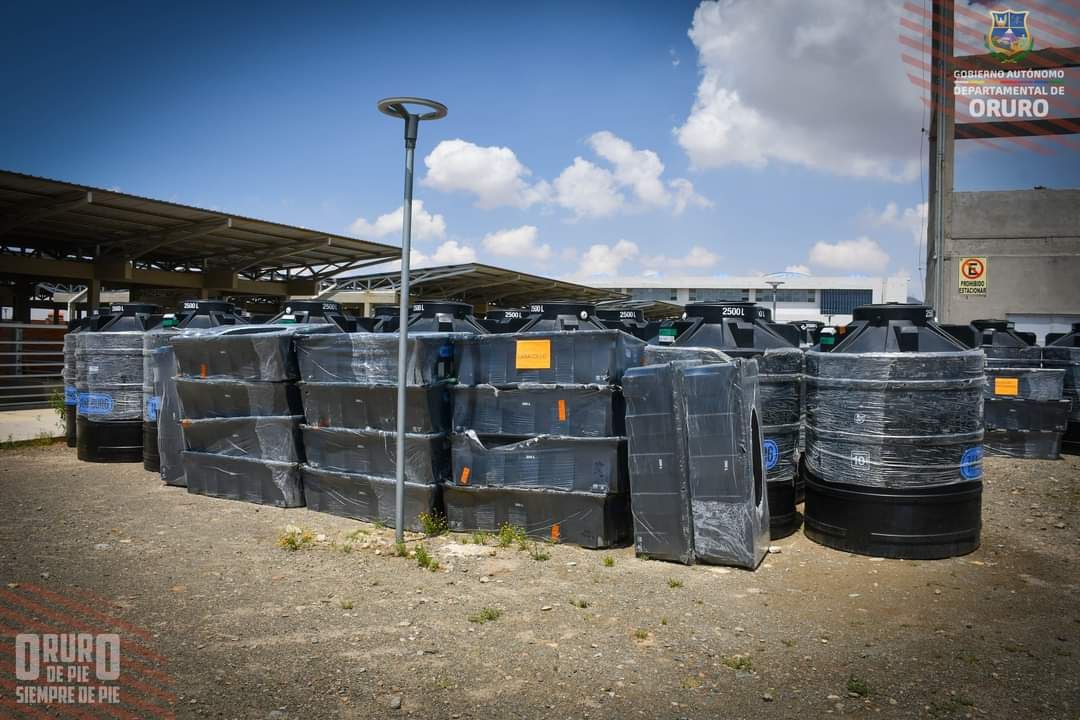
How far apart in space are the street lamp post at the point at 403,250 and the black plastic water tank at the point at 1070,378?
38.3 feet

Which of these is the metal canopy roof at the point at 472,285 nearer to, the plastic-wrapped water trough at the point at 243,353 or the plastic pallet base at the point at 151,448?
the plastic pallet base at the point at 151,448

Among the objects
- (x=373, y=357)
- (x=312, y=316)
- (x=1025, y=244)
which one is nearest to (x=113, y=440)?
(x=312, y=316)

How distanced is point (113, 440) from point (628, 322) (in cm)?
774

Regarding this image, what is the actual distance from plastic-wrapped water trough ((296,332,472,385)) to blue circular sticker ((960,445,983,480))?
15.3 feet

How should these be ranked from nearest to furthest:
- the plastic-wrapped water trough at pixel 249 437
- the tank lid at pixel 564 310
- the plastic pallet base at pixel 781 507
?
the plastic pallet base at pixel 781 507 < the plastic-wrapped water trough at pixel 249 437 < the tank lid at pixel 564 310

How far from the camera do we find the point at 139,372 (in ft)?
35.4

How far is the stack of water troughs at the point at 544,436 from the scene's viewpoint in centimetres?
666

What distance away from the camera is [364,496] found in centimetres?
764

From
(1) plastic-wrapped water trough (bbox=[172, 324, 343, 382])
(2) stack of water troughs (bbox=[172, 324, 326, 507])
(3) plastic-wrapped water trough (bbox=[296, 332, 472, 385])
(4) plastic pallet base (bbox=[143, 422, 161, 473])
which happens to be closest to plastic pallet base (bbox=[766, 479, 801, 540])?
(3) plastic-wrapped water trough (bbox=[296, 332, 472, 385])

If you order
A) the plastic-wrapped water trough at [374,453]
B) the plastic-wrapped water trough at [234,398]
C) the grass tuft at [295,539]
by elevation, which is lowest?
the grass tuft at [295,539]

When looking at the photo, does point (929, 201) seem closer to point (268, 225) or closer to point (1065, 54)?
point (1065, 54)

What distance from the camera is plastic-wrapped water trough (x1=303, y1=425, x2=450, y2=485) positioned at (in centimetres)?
723

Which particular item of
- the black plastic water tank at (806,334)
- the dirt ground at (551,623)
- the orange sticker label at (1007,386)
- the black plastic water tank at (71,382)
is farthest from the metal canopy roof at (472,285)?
the dirt ground at (551,623)

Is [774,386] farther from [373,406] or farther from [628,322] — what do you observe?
[373,406]
